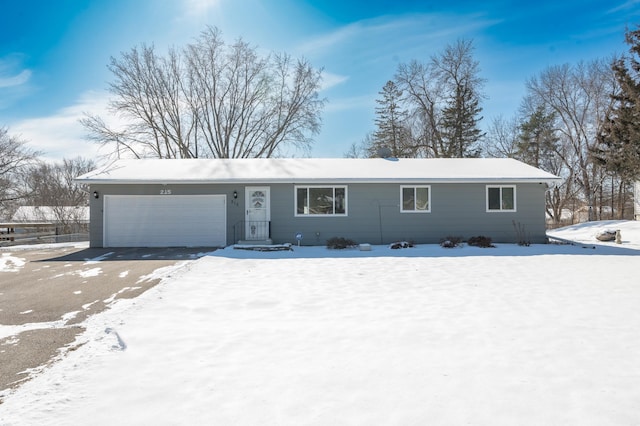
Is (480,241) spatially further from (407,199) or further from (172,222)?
(172,222)

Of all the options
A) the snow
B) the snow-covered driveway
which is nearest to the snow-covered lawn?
the snow-covered driveway

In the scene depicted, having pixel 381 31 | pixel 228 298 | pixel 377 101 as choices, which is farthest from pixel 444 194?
Answer: pixel 377 101

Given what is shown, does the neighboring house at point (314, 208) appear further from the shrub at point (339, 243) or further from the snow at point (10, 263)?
the snow at point (10, 263)

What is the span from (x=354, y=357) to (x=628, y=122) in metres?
21.2

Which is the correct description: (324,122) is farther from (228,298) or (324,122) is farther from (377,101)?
(228,298)

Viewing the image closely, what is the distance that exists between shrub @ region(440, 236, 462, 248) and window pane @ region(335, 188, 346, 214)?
3.61 m

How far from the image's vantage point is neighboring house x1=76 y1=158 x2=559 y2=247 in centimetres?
1276

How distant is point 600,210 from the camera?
25.9m

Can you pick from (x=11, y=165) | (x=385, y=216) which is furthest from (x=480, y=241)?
(x=11, y=165)

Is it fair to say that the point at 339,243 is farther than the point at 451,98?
No

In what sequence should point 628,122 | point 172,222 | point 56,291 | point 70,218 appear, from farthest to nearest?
point 70,218 → point 628,122 → point 172,222 → point 56,291

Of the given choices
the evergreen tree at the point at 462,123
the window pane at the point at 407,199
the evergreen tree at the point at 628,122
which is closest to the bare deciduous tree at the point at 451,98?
the evergreen tree at the point at 462,123

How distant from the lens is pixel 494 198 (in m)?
13.1

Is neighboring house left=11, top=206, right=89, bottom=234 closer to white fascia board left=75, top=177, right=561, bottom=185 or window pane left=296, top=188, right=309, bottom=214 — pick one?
white fascia board left=75, top=177, right=561, bottom=185
